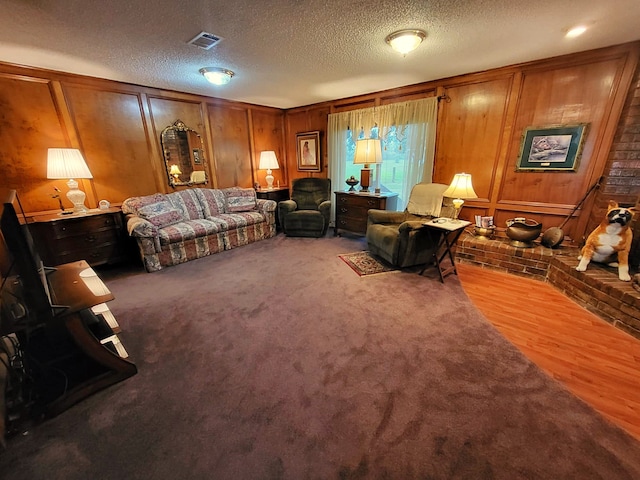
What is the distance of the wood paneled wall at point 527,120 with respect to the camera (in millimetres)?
2572

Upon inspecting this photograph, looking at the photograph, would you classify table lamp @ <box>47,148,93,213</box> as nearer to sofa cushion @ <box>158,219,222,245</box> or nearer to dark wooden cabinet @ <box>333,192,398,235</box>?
sofa cushion @ <box>158,219,222,245</box>

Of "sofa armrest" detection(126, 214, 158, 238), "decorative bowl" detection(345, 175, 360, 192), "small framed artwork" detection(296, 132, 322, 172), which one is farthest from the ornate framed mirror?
"decorative bowl" detection(345, 175, 360, 192)

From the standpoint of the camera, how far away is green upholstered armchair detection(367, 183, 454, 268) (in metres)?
2.89

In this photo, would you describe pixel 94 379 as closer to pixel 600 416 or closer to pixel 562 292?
pixel 600 416

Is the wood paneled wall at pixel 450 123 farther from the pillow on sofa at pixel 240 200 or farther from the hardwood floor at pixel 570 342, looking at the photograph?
the hardwood floor at pixel 570 342

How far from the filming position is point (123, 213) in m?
3.25

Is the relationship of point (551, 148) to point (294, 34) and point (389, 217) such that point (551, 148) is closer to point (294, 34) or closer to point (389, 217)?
point (389, 217)

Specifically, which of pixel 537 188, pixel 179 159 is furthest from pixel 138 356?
pixel 537 188

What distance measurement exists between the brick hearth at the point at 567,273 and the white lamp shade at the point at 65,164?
4532 mm

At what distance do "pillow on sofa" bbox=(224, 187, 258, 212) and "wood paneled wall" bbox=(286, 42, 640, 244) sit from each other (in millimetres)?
2777

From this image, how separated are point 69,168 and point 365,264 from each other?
3.50 m

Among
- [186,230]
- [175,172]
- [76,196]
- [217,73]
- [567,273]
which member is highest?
[217,73]

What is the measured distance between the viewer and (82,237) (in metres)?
2.91

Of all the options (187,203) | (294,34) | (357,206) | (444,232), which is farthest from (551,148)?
(187,203)
